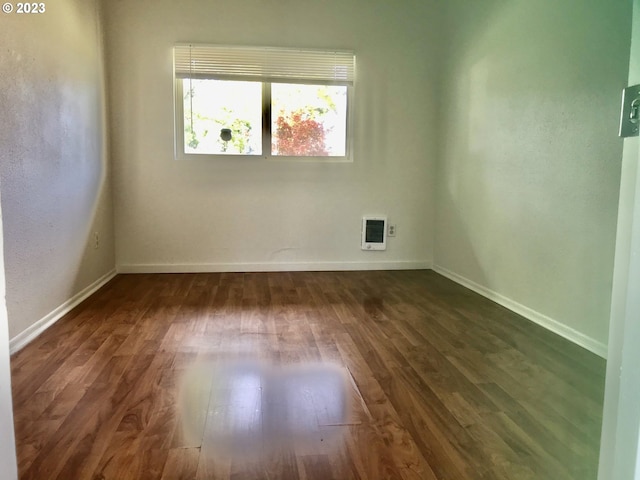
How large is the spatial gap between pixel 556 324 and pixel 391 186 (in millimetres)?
2064

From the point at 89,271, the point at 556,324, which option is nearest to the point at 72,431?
the point at 89,271

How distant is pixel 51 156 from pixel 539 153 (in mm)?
2983

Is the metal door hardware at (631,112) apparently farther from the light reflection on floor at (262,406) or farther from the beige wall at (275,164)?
the beige wall at (275,164)

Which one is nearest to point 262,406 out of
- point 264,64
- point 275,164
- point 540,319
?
point 540,319

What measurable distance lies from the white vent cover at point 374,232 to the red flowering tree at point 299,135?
769 mm

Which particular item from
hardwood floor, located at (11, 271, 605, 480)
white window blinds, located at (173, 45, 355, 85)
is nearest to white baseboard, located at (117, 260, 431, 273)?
hardwood floor, located at (11, 271, 605, 480)

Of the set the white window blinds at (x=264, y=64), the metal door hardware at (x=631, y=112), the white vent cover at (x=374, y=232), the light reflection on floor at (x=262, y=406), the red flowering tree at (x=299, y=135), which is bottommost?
the light reflection on floor at (x=262, y=406)

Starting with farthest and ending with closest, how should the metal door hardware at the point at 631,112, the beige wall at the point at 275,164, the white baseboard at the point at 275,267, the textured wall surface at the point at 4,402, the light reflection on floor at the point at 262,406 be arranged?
the white baseboard at the point at 275,267
the beige wall at the point at 275,164
the light reflection on floor at the point at 262,406
the textured wall surface at the point at 4,402
the metal door hardware at the point at 631,112

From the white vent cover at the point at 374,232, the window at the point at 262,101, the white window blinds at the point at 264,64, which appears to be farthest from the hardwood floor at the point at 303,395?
the white window blinds at the point at 264,64

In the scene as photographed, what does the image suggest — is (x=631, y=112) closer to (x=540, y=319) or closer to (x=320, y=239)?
(x=540, y=319)

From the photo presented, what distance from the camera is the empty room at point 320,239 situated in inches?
55.8

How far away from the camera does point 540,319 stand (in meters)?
2.72

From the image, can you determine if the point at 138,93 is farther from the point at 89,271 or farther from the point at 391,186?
the point at 391,186

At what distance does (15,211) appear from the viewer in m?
2.23
